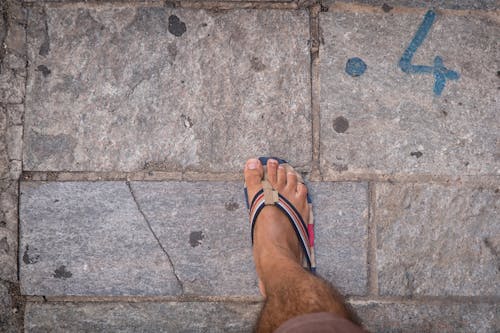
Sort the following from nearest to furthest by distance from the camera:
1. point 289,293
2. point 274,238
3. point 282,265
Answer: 1. point 289,293
2. point 282,265
3. point 274,238

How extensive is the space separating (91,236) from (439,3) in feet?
6.53

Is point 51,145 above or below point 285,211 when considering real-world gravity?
above

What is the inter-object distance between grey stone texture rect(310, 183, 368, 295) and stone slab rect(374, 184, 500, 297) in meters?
0.08

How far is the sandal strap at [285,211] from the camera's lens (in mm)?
1881

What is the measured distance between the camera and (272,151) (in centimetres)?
191

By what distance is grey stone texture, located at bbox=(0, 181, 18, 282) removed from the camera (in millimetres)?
1907

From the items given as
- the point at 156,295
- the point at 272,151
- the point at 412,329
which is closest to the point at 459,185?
the point at 412,329

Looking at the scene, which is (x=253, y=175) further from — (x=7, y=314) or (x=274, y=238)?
(x=7, y=314)

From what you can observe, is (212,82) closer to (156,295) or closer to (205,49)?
(205,49)

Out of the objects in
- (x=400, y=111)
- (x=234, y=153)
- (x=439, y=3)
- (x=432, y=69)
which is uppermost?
(x=439, y=3)

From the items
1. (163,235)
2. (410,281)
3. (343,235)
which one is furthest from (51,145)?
(410,281)

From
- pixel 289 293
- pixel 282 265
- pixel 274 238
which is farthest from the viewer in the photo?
pixel 274 238

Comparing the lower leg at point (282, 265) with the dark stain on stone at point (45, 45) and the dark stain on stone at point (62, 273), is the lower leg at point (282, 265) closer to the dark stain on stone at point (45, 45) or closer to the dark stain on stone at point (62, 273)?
the dark stain on stone at point (62, 273)

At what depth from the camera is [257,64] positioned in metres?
1.90
